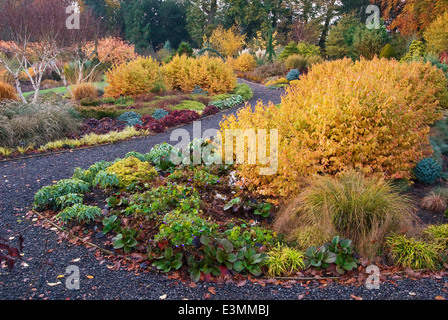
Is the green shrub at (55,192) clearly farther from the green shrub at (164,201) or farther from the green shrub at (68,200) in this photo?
the green shrub at (164,201)

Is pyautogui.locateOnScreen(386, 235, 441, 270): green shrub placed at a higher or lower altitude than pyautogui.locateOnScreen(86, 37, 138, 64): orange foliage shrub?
lower

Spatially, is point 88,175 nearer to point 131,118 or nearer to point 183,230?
point 183,230

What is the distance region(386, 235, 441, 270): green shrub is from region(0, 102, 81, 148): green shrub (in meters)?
6.19

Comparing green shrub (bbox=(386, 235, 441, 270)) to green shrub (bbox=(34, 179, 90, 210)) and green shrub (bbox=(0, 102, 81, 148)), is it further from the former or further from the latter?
green shrub (bbox=(0, 102, 81, 148))

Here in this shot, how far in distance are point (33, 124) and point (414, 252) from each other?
666 cm

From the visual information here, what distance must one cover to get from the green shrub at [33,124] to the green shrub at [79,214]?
349 centimetres

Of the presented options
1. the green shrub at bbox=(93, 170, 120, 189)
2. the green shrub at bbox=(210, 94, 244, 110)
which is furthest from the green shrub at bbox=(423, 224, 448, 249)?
the green shrub at bbox=(210, 94, 244, 110)

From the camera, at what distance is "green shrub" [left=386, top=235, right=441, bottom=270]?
10.1 feet

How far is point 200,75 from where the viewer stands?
12531mm

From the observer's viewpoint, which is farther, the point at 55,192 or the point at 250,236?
the point at 55,192

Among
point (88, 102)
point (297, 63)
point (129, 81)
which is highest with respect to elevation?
point (297, 63)

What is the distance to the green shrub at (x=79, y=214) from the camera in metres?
3.69

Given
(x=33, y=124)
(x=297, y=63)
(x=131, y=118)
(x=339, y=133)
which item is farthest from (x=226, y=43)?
(x=339, y=133)

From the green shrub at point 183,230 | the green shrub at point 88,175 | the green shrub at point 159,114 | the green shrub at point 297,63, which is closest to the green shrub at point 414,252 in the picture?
the green shrub at point 183,230
